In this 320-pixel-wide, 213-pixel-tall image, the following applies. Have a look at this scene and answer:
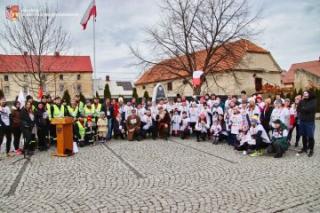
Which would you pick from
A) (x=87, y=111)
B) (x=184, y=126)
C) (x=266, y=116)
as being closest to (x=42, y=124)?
(x=87, y=111)

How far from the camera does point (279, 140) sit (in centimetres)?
1020

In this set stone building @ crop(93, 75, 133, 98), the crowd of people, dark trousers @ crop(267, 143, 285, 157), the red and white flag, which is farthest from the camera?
stone building @ crop(93, 75, 133, 98)

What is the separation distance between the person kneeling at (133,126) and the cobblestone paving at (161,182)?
3.29 m

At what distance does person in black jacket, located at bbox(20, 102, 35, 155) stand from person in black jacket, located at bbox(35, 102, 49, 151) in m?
0.33

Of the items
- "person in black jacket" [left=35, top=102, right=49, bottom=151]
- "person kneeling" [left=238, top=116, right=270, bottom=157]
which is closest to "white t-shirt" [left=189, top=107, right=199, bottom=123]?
"person kneeling" [left=238, top=116, right=270, bottom=157]

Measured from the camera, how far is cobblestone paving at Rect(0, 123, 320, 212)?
5.79 metres

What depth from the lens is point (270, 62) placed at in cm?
5072

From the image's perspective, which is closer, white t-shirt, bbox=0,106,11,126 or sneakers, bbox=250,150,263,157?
sneakers, bbox=250,150,263,157

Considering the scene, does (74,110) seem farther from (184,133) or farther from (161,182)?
(161,182)

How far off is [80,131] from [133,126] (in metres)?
2.47

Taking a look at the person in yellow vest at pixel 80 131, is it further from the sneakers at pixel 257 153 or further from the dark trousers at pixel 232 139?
the sneakers at pixel 257 153

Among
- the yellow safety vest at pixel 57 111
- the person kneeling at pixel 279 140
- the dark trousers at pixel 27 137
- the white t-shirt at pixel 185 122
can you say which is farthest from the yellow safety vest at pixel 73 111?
the person kneeling at pixel 279 140

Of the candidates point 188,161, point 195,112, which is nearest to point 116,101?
point 195,112

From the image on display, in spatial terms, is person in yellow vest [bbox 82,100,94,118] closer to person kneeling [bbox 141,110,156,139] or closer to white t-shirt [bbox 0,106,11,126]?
person kneeling [bbox 141,110,156,139]
